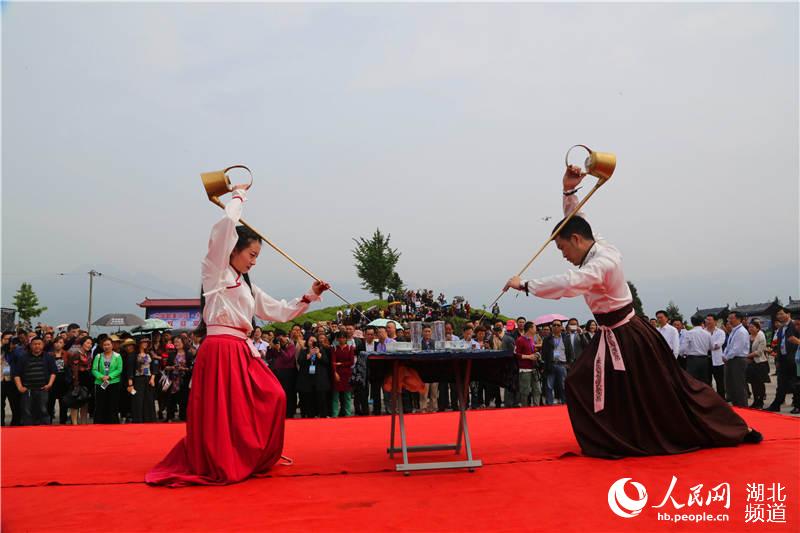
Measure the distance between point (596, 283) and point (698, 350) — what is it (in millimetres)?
5895

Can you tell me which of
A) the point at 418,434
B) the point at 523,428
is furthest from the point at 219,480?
the point at 523,428

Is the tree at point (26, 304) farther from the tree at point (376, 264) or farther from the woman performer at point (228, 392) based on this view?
the woman performer at point (228, 392)

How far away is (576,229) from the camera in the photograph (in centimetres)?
437

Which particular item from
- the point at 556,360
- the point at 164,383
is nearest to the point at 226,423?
the point at 164,383

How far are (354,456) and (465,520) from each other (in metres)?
1.75

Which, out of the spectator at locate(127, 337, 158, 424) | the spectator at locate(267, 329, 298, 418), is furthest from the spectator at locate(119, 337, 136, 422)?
the spectator at locate(267, 329, 298, 418)

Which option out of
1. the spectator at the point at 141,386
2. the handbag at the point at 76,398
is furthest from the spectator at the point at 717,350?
the handbag at the point at 76,398

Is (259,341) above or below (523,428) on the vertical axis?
above

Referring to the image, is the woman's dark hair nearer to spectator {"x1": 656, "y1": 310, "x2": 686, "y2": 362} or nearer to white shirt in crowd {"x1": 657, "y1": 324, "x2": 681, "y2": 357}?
spectator {"x1": 656, "y1": 310, "x2": 686, "y2": 362}

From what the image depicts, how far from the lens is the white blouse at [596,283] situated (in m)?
3.91

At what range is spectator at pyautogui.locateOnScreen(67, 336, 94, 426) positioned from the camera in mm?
8047

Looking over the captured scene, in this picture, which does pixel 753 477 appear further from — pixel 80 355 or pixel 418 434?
pixel 80 355

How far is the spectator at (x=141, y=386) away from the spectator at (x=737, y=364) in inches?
319

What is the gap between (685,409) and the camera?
4094mm
